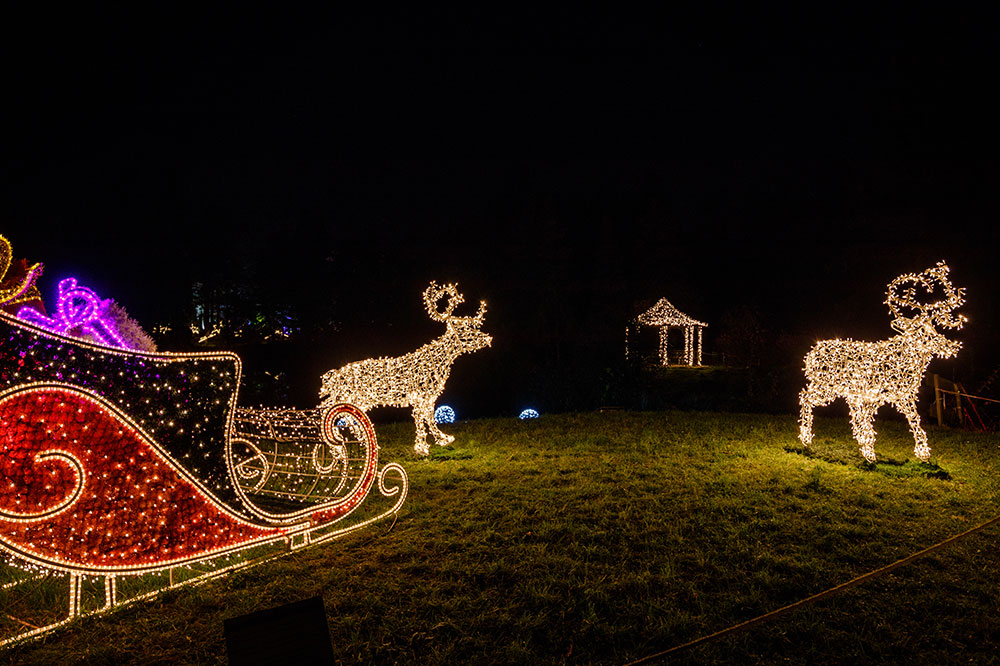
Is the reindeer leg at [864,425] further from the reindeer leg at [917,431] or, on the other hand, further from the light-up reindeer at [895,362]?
the reindeer leg at [917,431]

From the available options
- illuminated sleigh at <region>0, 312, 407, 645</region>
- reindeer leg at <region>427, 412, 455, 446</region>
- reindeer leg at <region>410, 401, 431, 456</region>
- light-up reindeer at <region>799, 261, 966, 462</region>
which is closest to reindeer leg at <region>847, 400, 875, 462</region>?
light-up reindeer at <region>799, 261, 966, 462</region>

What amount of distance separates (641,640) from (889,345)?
5.83m

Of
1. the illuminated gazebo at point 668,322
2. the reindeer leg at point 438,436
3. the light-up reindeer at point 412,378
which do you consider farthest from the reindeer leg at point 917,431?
the illuminated gazebo at point 668,322

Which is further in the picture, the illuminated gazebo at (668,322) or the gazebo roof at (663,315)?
the gazebo roof at (663,315)

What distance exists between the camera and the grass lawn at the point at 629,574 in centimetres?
328

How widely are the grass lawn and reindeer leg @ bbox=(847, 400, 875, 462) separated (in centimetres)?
15

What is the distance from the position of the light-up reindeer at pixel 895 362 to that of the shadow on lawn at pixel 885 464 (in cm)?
16

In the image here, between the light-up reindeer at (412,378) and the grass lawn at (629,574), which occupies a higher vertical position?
the light-up reindeer at (412,378)

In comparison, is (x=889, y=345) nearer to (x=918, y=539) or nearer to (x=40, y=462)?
(x=918, y=539)

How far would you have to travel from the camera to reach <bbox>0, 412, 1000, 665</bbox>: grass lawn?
10.8 feet

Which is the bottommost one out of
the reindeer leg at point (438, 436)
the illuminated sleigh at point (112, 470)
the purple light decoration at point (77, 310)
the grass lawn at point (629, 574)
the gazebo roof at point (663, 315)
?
the grass lawn at point (629, 574)

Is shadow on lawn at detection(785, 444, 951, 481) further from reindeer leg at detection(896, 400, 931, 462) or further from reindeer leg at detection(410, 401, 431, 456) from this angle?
reindeer leg at detection(410, 401, 431, 456)

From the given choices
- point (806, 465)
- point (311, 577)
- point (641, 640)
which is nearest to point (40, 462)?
point (311, 577)

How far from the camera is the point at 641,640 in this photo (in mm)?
3334
